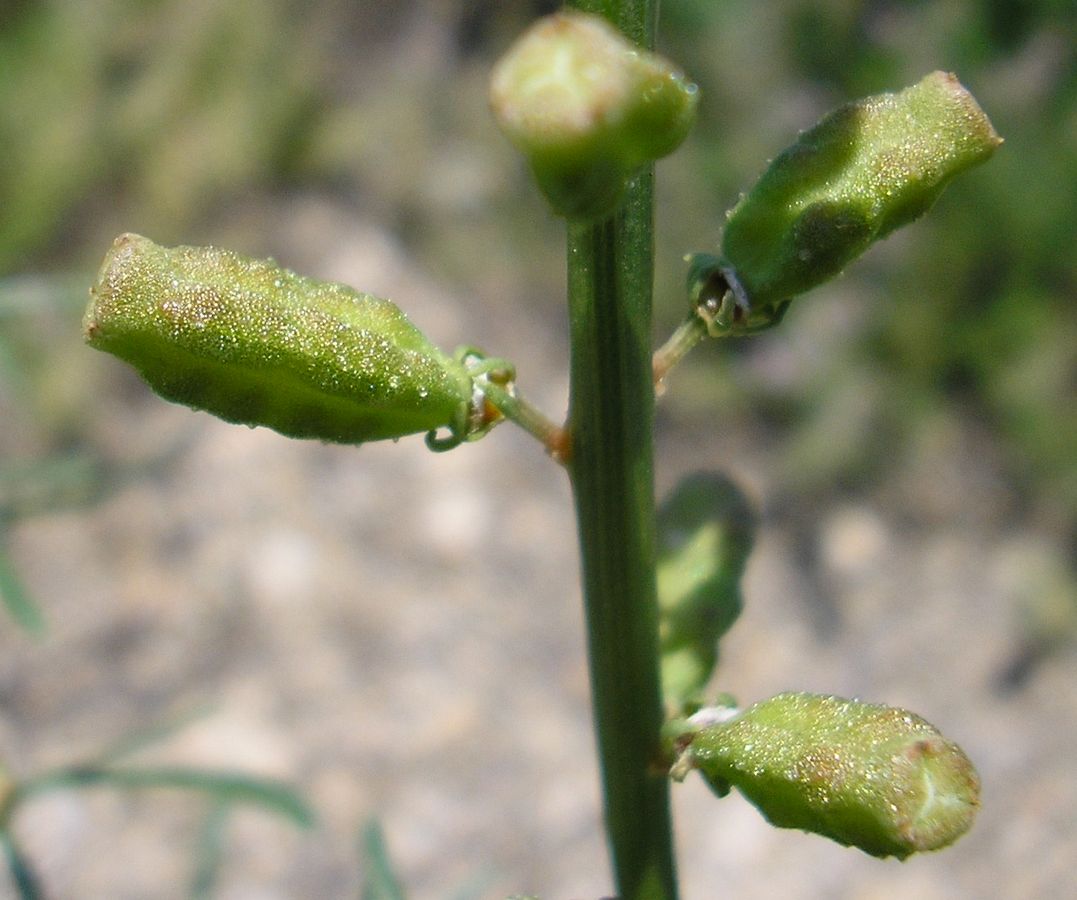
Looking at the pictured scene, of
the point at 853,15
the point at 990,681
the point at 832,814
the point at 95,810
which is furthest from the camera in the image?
the point at 853,15

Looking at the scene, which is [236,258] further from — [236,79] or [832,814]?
[236,79]

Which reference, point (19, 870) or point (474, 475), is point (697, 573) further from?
point (474, 475)

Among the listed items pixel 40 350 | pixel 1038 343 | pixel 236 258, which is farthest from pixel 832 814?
pixel 40 350

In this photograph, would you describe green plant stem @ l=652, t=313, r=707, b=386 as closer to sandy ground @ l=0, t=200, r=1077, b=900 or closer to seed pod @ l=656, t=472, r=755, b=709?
seed pod @ l=656, t=472, r=755, b=709

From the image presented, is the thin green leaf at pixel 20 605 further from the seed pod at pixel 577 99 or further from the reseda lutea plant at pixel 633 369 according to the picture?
the seed pod at pixel 577 99

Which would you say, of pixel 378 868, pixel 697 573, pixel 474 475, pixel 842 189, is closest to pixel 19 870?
pixel 378 868

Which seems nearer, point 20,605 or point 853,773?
point 853,773

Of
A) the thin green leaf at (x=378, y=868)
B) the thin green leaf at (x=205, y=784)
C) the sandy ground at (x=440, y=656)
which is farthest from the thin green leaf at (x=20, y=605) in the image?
the sandy ground at (x=440, y=656)
